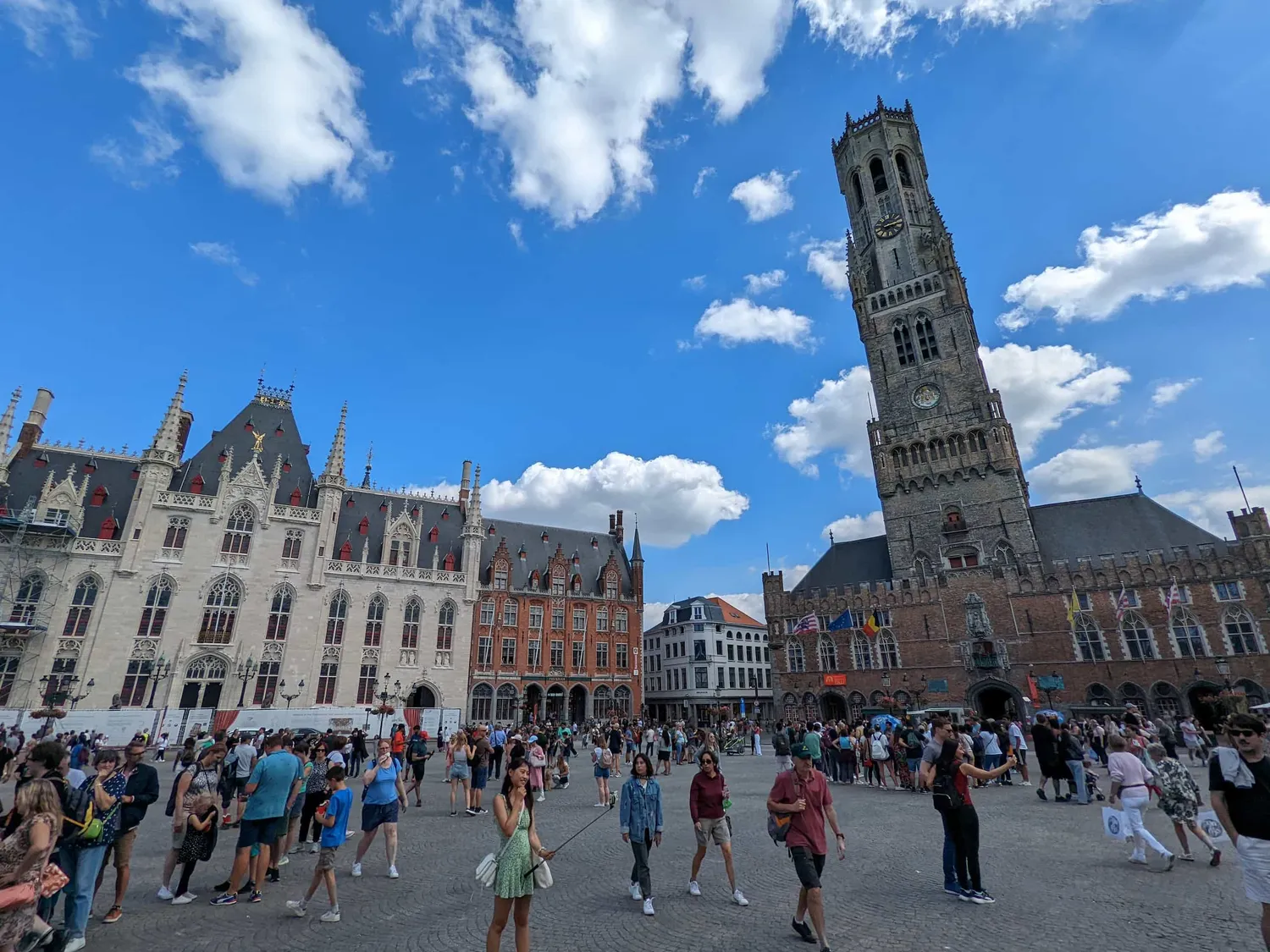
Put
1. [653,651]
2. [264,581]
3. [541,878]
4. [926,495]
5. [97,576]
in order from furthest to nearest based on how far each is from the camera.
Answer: [653,651]
[926,495]
[264,581]
[97,576]
[541,878]

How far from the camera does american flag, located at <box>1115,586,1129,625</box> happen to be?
1419 inches

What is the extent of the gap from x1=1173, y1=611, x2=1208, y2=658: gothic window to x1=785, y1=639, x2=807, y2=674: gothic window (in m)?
22.8

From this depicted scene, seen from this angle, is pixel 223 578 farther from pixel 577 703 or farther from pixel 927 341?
pixel 927 341

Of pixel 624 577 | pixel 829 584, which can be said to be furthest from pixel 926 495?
pixel 624 577

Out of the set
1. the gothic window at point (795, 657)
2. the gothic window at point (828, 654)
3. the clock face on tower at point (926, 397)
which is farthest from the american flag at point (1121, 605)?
the gothic window at point (795, 657)

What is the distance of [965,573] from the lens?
1651 inches

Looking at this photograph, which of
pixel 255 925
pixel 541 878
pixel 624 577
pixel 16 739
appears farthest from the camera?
pixel 624 577

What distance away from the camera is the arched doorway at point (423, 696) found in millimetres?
40469

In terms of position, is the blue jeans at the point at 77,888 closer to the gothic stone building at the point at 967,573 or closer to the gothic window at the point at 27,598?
the gothic window at the point at 27,598

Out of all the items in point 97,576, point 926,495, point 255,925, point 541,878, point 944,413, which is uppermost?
point 944,413

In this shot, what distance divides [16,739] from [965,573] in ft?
174

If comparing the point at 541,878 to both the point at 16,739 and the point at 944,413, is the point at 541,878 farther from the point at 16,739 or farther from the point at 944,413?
the point at 944,413

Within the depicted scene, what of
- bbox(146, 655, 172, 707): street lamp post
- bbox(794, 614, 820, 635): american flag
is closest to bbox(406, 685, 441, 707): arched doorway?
bbox(146, 655, 172, 707): street lamp post

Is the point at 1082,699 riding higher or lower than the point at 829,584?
lower
